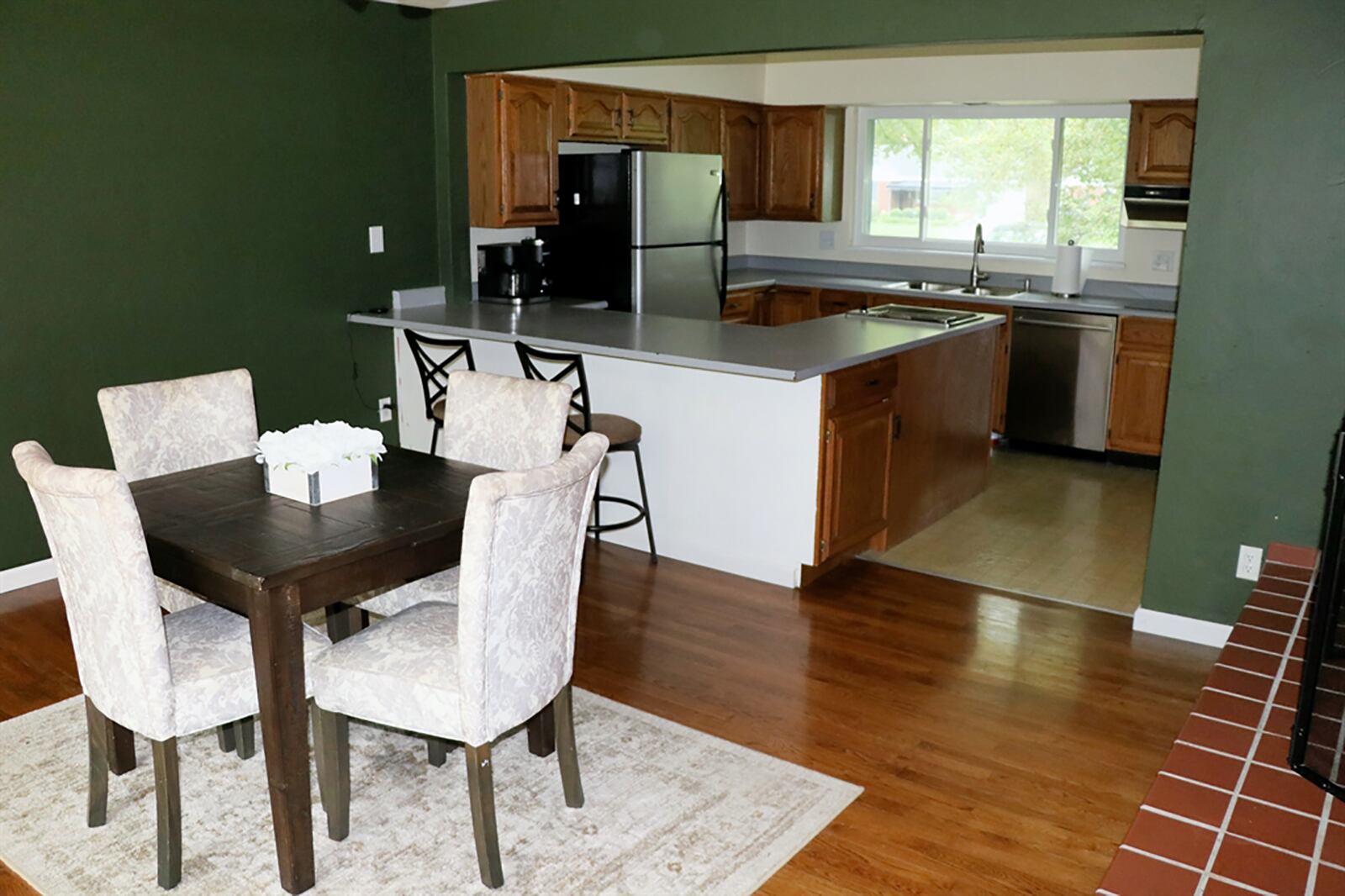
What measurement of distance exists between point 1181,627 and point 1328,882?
6.31 feet

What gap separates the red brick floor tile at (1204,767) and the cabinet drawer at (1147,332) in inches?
154

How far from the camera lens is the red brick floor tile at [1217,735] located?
250 centimetres

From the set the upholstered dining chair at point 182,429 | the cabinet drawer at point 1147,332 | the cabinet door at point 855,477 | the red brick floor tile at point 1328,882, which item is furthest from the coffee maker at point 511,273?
the red brick floor tile at point 1328,882

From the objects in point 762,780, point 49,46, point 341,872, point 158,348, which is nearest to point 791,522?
point 762,780

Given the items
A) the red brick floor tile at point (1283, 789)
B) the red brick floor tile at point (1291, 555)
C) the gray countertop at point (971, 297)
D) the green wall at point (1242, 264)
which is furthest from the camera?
the gray countertop at point (971, 297)

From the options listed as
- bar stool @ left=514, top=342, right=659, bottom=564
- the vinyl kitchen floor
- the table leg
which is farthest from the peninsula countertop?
the table leg

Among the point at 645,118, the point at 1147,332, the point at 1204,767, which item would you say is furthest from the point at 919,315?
Answer: the point at 1204,767

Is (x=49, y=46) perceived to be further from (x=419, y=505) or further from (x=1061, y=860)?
(x=1061, y=860)

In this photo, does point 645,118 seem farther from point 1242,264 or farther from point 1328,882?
point 1328,882

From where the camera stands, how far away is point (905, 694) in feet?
11.3

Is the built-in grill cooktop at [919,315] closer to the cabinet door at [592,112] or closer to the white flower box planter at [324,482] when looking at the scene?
the cabinet door at [592,112]

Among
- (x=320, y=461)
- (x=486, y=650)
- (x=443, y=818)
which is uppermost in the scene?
(x=320, y=461)

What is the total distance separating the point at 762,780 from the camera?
2932mm

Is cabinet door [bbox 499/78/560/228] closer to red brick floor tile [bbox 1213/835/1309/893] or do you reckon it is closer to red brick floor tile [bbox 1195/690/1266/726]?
red brick floor tile [bbox 1195/690/1266/726]
